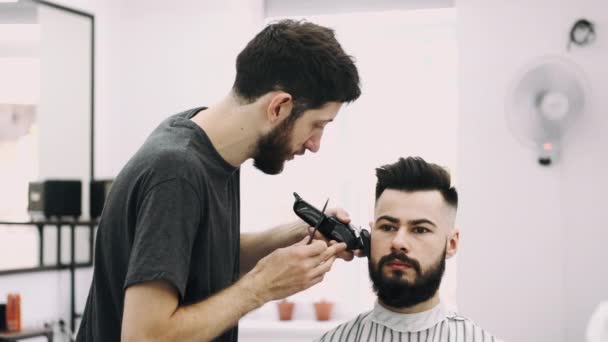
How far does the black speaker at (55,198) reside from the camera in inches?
157

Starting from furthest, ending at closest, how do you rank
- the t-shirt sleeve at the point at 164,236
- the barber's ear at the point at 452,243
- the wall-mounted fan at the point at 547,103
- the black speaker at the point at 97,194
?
the black speaker at the point at 97,194 < the wall-mounted fan at the point at 547,103 < the barber's ear at the point at 452,243 < the t-shirt sleeve at the point at 164,236

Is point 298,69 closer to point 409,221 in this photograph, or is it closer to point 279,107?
point 279,107

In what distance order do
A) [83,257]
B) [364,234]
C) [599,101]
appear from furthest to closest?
[83,257] → [599,101] → [364,234]

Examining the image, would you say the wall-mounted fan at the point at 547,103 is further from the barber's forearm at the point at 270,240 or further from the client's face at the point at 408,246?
the barber's forearm at the point at 270,240

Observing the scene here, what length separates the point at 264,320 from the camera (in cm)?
463

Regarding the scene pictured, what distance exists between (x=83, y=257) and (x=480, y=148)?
2.37 meters

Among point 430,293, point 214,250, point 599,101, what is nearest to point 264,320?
point 599,101

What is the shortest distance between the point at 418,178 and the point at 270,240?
0.46 m

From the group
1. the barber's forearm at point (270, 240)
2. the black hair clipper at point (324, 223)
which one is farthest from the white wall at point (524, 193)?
the black hair clipper at point (324, 223)

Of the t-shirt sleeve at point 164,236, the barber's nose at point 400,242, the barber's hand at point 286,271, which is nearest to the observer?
the t-shirt sleeve at point 164,236

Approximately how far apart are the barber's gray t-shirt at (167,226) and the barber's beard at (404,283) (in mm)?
477

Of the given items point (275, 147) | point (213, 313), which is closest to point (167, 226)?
point (213, 313)

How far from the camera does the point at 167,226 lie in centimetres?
148

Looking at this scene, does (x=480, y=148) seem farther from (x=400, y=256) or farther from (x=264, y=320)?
(x=400, y=256)
